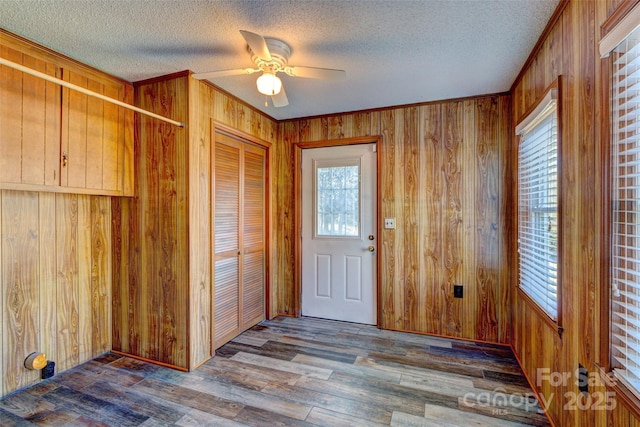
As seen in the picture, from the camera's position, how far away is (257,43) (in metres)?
1.57

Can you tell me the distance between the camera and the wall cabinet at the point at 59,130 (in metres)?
1.85

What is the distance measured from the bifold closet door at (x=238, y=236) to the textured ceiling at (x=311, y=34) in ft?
2.57

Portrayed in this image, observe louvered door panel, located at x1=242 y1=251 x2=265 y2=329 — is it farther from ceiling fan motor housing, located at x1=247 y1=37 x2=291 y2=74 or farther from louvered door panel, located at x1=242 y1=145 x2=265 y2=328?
ceiling fan motor housing, located at x1=247 y1=37 x2=291 y2=74

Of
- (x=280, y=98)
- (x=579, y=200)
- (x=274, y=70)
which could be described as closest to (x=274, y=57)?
(x=274, y=70)

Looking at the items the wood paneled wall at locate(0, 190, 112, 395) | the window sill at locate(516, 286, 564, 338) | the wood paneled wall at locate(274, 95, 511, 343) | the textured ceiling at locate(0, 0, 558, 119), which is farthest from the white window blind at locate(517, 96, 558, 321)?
the wood paneled wall at locate(0, 190, 112, 395)

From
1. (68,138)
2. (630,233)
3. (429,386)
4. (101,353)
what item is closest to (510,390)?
(429,386)

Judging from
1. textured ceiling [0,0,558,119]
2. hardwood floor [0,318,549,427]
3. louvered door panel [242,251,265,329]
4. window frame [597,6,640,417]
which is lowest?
hardwood floor [0,318,549,427]

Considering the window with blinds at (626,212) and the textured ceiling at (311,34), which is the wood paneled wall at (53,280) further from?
the window with blinds at (626,212)

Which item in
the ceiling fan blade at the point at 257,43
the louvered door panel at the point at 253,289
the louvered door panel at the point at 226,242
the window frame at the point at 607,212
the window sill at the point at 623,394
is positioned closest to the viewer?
the window sill at the point at 623,394

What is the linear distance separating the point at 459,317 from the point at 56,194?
12.0ft

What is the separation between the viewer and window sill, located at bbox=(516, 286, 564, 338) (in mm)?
1638

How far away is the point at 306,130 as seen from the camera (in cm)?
352

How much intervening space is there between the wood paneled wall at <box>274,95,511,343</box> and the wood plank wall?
999mm

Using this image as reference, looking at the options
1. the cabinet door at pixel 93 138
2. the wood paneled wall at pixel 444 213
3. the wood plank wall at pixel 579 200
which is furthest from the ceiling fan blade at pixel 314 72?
the cabinet door at pixel 93 138
